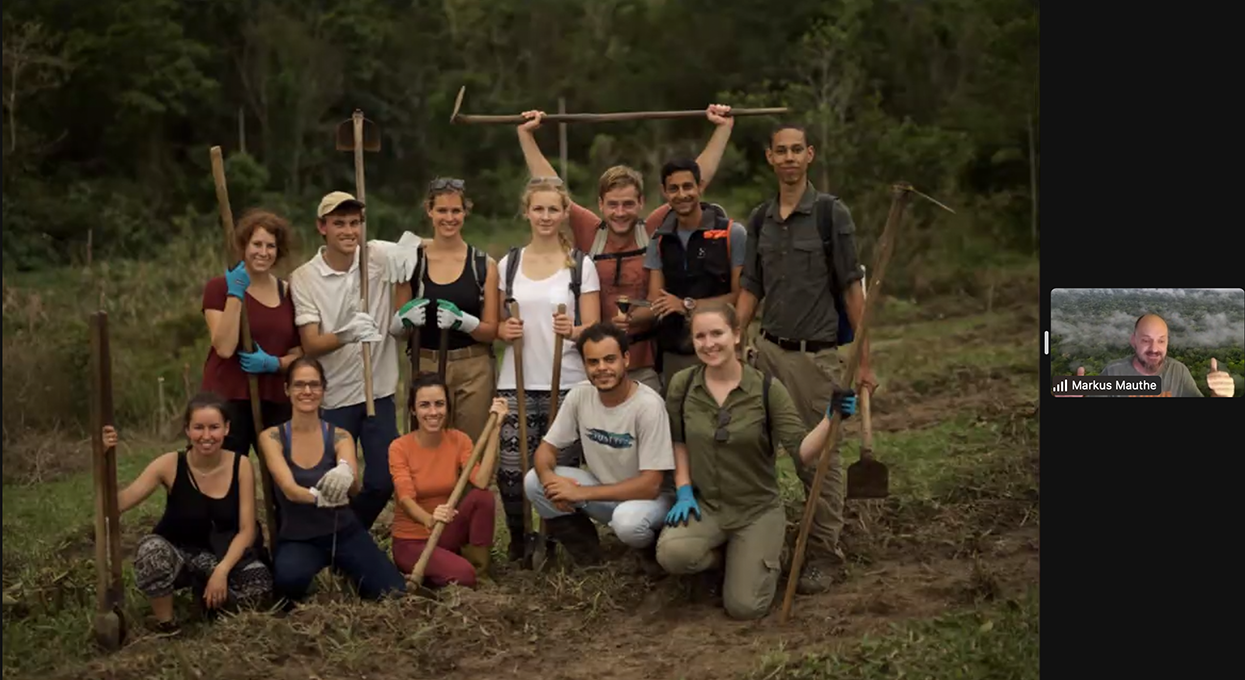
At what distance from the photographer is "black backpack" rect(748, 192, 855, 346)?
5.65 meters

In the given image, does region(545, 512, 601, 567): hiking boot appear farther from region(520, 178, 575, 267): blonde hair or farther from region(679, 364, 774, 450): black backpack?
region(520, 178, 575, 267): blonde hair

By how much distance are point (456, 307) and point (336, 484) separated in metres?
0.85

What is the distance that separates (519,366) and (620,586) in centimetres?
93

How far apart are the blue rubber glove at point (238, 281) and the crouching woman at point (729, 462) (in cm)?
162

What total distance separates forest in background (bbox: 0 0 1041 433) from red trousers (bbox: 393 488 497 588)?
7.04 m

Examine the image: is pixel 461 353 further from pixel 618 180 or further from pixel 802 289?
pixel 802 289

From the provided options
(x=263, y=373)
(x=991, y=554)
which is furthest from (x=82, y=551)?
(x=991, y=554)

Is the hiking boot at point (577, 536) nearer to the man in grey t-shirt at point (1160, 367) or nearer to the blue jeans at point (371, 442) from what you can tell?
the blue jeans at point (371, 442)

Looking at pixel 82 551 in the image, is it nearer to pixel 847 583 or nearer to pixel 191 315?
pixel 847 583

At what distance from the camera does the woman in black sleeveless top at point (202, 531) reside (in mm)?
5383

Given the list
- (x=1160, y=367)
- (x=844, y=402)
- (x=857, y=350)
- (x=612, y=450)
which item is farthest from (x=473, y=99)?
(x=1160, y=367)

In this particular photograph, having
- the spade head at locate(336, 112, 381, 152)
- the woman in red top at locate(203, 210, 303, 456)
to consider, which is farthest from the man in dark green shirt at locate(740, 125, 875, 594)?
the woman in red top at locate(203, 210, 303, 456)

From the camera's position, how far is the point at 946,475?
7.53 metres

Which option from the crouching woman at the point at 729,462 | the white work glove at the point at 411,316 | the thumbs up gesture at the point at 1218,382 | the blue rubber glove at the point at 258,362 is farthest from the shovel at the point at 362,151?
the thumbs up gesture at the point at 1218,382
